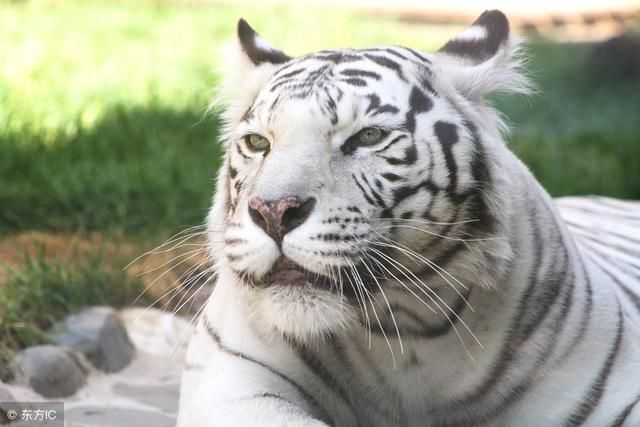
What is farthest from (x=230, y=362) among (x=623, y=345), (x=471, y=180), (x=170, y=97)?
(x=170, y=97)

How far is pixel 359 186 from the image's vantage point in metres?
2.21

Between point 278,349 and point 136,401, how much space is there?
3.10ft

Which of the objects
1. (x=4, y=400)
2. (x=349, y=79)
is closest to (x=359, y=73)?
(x=349, y=79)

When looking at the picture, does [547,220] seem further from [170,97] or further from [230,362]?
[170,97]

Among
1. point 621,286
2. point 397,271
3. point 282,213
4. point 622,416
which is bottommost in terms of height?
point 622,416

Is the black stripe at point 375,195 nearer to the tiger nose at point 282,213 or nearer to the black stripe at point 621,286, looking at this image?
the tiger nose at point 282,213

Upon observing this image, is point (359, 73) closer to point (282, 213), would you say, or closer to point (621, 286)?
point (282, 213)

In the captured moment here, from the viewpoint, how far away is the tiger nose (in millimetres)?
2084

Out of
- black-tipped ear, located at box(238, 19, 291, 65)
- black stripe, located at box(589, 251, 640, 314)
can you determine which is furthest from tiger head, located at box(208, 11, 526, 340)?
black stripe, located at box(589, 251, 640, 314)

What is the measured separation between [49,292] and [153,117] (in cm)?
234

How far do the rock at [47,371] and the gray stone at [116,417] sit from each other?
130 mm

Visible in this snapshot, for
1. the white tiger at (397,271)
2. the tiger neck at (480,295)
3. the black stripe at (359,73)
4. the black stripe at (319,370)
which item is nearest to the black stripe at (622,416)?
the white tiger at (397,271)

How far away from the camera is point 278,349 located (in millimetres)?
2420

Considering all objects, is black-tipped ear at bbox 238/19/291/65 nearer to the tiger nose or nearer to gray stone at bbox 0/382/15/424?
the tiger nose
